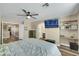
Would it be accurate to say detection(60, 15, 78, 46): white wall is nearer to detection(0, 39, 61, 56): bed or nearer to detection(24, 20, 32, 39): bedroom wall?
detection(0, 39, 61, 56): bed

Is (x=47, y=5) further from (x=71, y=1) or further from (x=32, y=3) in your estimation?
(x=71, y=1)

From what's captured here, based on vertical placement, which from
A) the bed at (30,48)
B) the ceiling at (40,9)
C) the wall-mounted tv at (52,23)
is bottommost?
the bed at (30,48)

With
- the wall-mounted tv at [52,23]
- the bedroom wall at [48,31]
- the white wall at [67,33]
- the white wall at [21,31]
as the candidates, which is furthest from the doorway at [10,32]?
the white wall at [67,33]

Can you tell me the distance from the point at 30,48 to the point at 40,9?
0.64 metres

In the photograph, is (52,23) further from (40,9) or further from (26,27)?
(26,27)

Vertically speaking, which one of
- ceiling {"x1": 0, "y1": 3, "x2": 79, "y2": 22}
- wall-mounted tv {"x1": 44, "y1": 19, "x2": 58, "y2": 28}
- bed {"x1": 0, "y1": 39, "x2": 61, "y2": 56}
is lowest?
bed {"x1": 0, "y1": 39, "x2": 61, "y2": 56}

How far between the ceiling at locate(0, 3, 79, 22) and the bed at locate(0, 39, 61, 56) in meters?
Result: 0.38

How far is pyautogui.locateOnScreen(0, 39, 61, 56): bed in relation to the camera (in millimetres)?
1969

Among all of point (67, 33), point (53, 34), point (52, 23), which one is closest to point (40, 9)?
point (52, 23)

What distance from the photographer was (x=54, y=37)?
6.39 ft

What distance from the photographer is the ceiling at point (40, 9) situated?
1.95m

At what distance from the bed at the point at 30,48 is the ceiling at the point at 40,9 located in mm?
380

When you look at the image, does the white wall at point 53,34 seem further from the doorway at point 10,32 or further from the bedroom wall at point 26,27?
the doorway at point 10,32

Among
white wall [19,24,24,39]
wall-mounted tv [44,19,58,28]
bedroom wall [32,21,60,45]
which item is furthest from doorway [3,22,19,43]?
wall-mounted tv [44,19,58,28]
